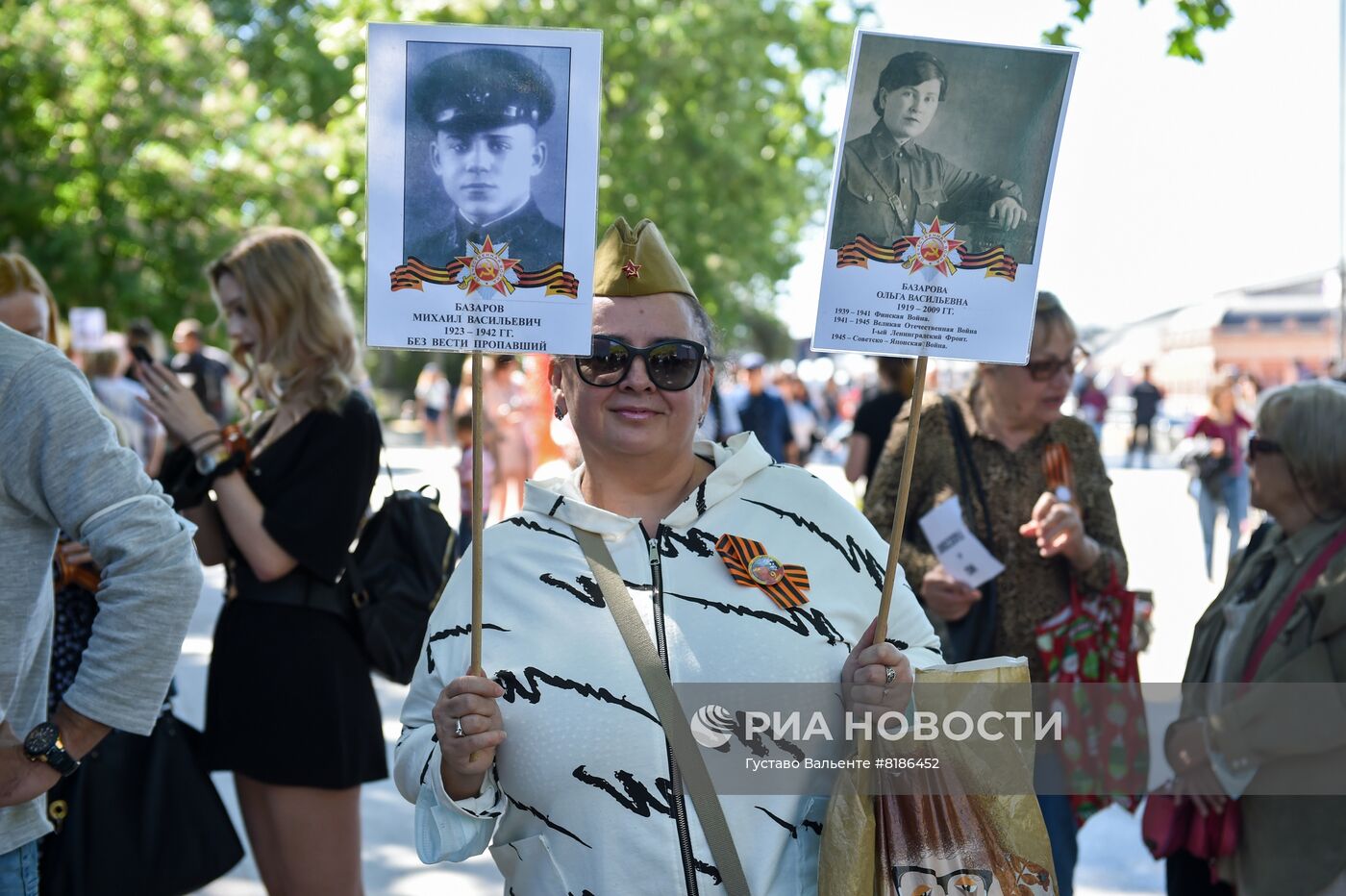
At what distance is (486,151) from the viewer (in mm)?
2424

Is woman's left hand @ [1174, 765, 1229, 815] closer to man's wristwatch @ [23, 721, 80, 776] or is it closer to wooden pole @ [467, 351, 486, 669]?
wooden pole @ [467, 351, 486, 669]

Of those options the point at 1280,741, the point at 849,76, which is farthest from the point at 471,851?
the point at 1280,741

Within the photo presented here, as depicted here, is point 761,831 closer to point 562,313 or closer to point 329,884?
point 562,313

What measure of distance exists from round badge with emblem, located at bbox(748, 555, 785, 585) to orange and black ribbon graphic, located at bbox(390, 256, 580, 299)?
55 cm

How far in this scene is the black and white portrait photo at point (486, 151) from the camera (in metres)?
2.39

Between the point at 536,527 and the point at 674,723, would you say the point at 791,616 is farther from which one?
the point at 536,527

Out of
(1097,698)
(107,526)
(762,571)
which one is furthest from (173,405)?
(1097,698)

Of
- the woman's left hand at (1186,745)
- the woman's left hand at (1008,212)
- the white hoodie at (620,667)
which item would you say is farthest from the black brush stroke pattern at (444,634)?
the woman's left hand at (1186,745)

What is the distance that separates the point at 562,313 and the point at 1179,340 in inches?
3214

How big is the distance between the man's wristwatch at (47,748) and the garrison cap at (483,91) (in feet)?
3.98

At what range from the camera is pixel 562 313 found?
2465mm

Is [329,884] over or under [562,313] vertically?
under

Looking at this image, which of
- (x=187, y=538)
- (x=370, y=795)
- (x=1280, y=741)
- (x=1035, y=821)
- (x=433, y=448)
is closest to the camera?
(x=1035, y=821)

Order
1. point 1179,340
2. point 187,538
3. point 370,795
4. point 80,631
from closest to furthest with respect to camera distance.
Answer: point 187,538 < point 80,631 < point 370,795 < point 1179,340
